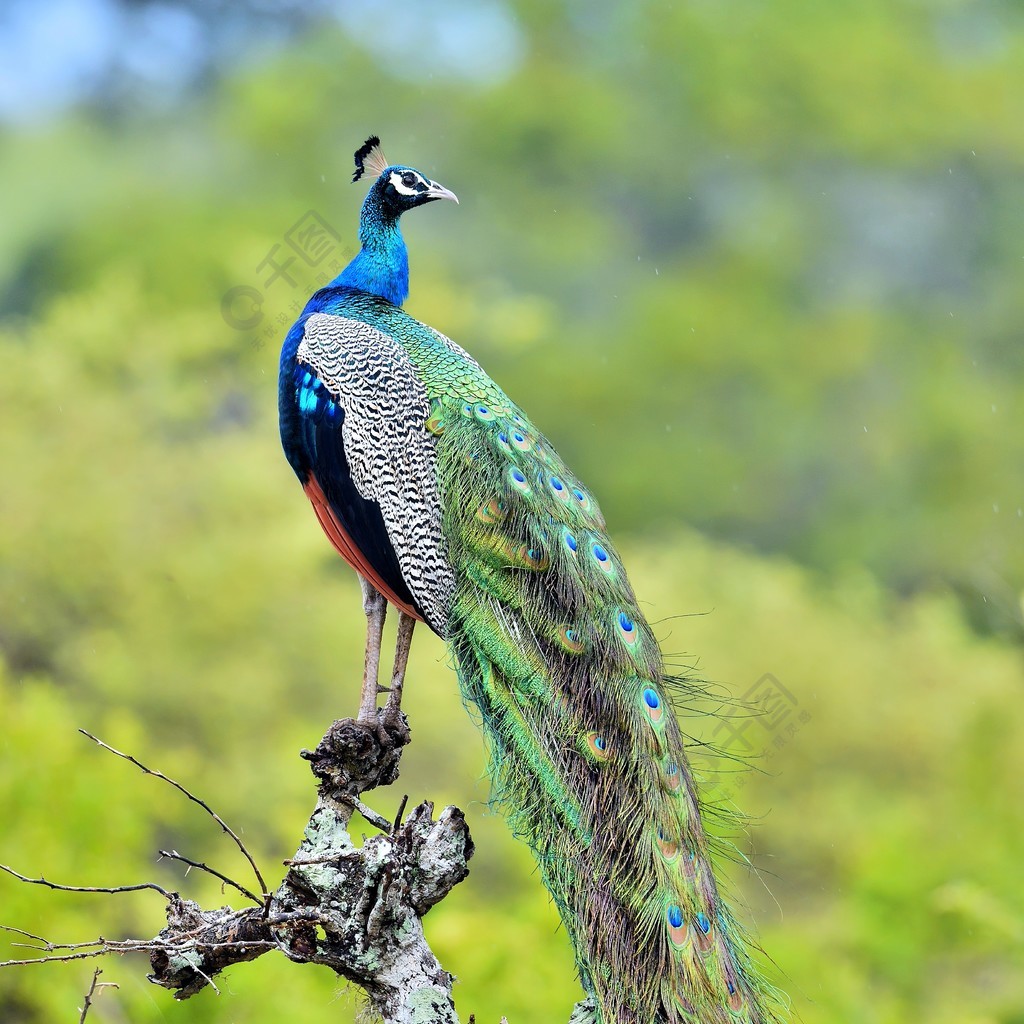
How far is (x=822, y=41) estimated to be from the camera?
53.0 feet

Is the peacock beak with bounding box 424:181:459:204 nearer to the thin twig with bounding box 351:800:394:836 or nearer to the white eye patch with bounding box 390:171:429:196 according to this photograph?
the white eye patch with bounding box 390:171:429:196

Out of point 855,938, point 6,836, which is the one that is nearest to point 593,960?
point 6,836

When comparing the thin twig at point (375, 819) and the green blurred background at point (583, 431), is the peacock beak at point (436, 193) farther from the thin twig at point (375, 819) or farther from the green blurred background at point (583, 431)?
the green blurred background at point (583, 431)

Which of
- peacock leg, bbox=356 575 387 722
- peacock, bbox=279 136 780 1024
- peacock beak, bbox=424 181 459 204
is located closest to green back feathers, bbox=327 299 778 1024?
peacock, bbox=279 136 780 1024

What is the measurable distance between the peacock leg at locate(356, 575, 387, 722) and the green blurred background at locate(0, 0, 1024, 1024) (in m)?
2.88


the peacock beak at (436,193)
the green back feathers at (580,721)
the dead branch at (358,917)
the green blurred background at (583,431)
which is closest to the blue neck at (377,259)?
the peacock beak at (436,193)

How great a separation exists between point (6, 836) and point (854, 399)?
9.49 m

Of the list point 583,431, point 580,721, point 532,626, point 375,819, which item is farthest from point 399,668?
point 583,431

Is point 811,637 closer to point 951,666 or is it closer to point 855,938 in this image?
point 951,666

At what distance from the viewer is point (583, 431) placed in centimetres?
1411

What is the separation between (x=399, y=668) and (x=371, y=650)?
10 cm

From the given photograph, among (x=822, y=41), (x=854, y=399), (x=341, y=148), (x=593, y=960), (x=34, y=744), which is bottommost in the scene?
(x=593, y=960)

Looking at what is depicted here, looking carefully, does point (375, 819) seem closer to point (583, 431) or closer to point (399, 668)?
point (399, 668)

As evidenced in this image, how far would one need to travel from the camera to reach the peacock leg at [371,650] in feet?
10.9
